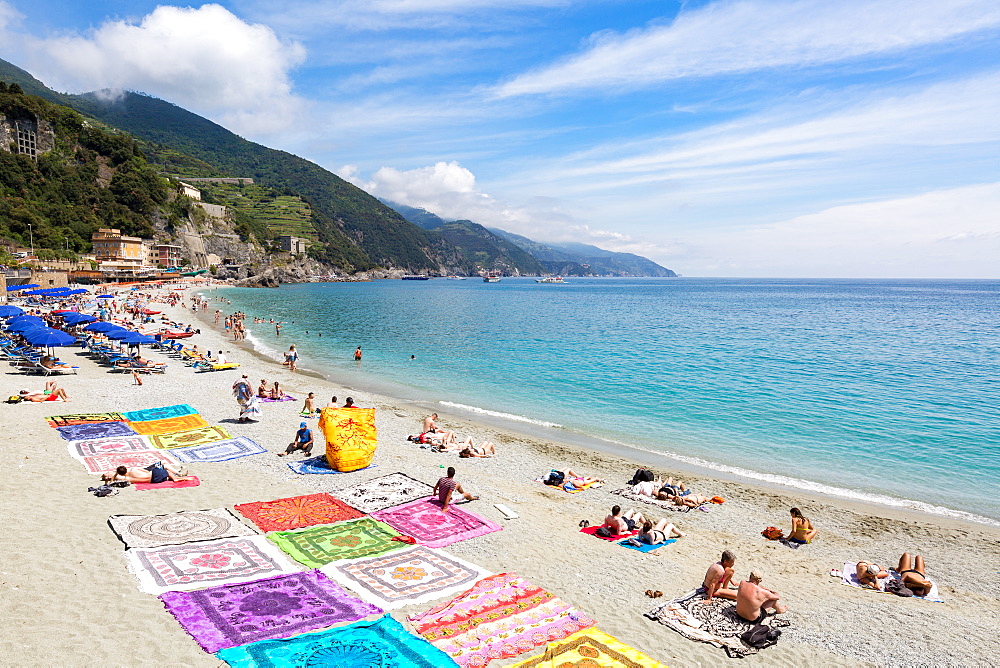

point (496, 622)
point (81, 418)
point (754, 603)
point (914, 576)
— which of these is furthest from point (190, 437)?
point (914, 576)

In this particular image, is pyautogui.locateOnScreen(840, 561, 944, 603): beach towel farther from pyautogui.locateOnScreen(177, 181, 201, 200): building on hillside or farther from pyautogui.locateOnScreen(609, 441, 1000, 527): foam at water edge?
pyautogui.locateOnScreen(177, 181, 201, 200): building on hillside

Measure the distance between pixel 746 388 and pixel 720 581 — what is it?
2286 centimetres

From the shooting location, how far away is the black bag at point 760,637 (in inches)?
294

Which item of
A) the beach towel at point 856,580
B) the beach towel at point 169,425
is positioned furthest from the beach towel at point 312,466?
the beach towel at point 856,580

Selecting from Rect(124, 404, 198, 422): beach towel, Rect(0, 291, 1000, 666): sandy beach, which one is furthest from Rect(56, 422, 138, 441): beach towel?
Rect(124, 404, 198, 422): beach towel

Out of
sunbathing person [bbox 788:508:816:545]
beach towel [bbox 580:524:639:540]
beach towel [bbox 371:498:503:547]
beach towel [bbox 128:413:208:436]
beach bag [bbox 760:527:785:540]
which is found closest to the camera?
beach towel [bbox 371:498:503:547]

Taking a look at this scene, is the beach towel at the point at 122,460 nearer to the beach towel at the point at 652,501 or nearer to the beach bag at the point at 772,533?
the beach towel at the point at 652,501

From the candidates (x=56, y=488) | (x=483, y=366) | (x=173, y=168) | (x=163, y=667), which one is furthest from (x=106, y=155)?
(x=163, y=667)

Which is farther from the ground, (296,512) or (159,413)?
(296,512)

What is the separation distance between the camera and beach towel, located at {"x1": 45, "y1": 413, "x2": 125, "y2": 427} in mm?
15820

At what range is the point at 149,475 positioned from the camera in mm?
11781

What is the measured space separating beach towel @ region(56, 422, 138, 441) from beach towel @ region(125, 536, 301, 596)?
8575 millimetres

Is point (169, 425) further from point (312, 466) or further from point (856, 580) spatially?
point (856, 580)

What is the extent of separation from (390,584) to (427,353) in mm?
32579
